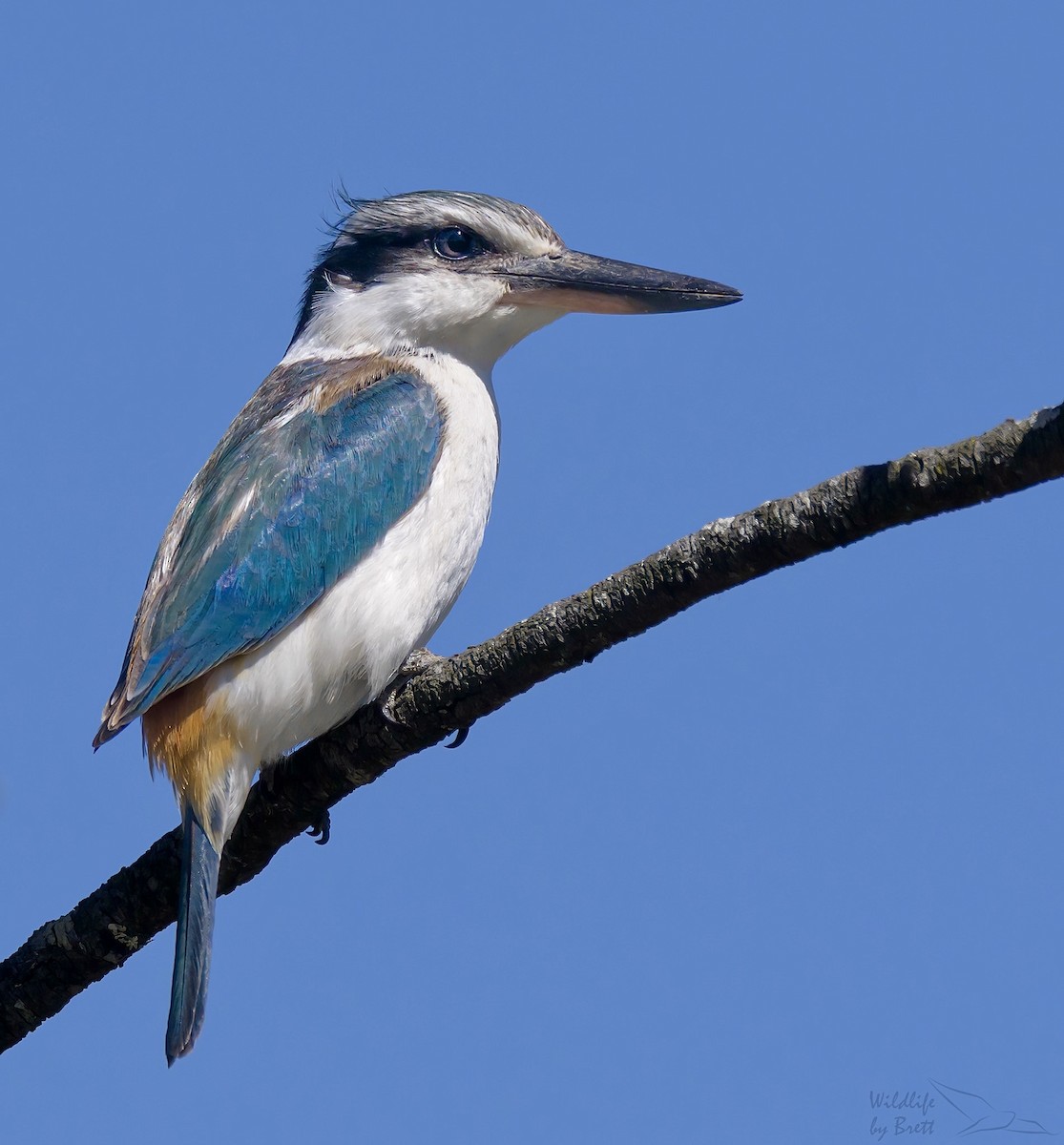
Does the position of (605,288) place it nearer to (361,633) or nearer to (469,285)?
(469,285)

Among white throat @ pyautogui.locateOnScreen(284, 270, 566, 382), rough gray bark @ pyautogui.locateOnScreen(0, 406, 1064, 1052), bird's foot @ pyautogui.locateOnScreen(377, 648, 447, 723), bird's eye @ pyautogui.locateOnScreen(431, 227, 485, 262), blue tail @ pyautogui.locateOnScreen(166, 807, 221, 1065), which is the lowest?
blue tail @ pyautogui.locateOnScreen(166, 807, 221, 1065)

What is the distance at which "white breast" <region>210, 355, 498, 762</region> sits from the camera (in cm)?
433

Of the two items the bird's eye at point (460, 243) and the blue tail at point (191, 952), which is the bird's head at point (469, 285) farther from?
the blue tail at point (191, 952)

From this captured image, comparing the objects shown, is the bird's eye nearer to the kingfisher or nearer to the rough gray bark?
the kingfisher

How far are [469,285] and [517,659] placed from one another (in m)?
2.09

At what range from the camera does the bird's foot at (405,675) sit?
13.6 feet

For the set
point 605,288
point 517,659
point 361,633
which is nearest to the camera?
point 517,659

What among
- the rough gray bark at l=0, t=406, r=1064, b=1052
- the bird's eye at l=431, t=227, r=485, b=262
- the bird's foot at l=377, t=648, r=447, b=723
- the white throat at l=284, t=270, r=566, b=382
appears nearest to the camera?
the rough gray bark at l=0, t=406, r=1064, b=1052

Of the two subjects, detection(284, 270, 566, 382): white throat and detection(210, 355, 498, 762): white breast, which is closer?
detection(210, 355, 498, 762): white breast

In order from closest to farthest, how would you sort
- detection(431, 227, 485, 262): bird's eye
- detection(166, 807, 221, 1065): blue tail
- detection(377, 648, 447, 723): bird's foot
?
detection(166, 807, 221, 1065): blue tail, detection(377, 648, 447, 723): bird's foot, detection(431, 227, 485, 262): bird's eye

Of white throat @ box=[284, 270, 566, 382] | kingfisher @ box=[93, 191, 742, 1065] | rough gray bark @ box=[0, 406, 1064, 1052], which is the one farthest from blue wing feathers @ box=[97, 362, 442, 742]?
rough gray bark @ box=[0, 406, 1064, 1052]

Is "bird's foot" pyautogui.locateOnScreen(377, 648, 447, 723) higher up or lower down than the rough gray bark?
higher up

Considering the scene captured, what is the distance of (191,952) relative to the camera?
13.1 ft

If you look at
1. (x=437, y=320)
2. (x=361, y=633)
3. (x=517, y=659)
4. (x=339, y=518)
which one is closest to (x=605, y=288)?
(x=437, y=320)
